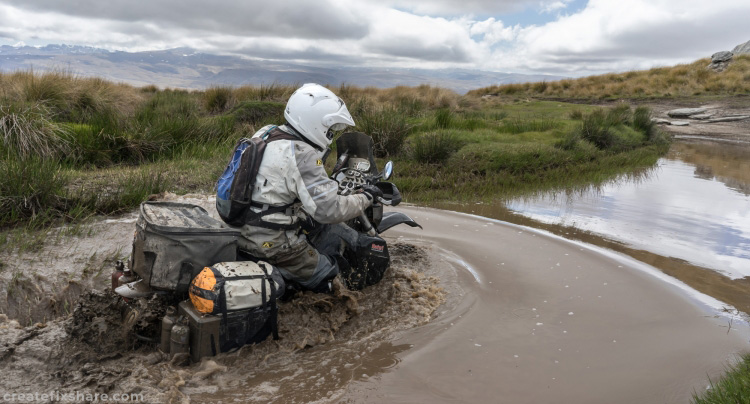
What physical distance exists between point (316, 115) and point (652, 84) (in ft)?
99.7

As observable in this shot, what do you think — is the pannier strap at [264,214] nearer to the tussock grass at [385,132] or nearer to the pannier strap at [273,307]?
the pannier strap at [273,307]

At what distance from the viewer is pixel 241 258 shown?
398 cm

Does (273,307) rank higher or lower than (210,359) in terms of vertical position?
higher

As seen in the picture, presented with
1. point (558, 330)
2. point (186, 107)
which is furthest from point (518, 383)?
point (186, 107)

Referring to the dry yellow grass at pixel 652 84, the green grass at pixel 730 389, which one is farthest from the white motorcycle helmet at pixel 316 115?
the dry yellow grass at pixel 652 84

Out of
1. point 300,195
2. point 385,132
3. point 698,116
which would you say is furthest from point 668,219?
point 698,116

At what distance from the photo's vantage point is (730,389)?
10.5 feet

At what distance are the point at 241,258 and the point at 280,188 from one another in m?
0.65

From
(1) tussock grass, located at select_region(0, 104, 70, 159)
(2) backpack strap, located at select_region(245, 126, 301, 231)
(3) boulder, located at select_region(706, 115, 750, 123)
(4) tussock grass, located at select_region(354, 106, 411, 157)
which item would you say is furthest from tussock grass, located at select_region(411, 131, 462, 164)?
(3) boulder, located at select_region(706, 115, 750, 123)

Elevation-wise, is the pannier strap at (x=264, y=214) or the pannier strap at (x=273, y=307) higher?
the pannier strap at (x=264, y=214)

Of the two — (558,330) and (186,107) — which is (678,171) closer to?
(558,330)

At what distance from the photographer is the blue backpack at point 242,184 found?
12.0 ft

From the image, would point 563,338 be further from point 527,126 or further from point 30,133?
point 527,126

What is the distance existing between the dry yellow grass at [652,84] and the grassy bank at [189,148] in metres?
13.3
